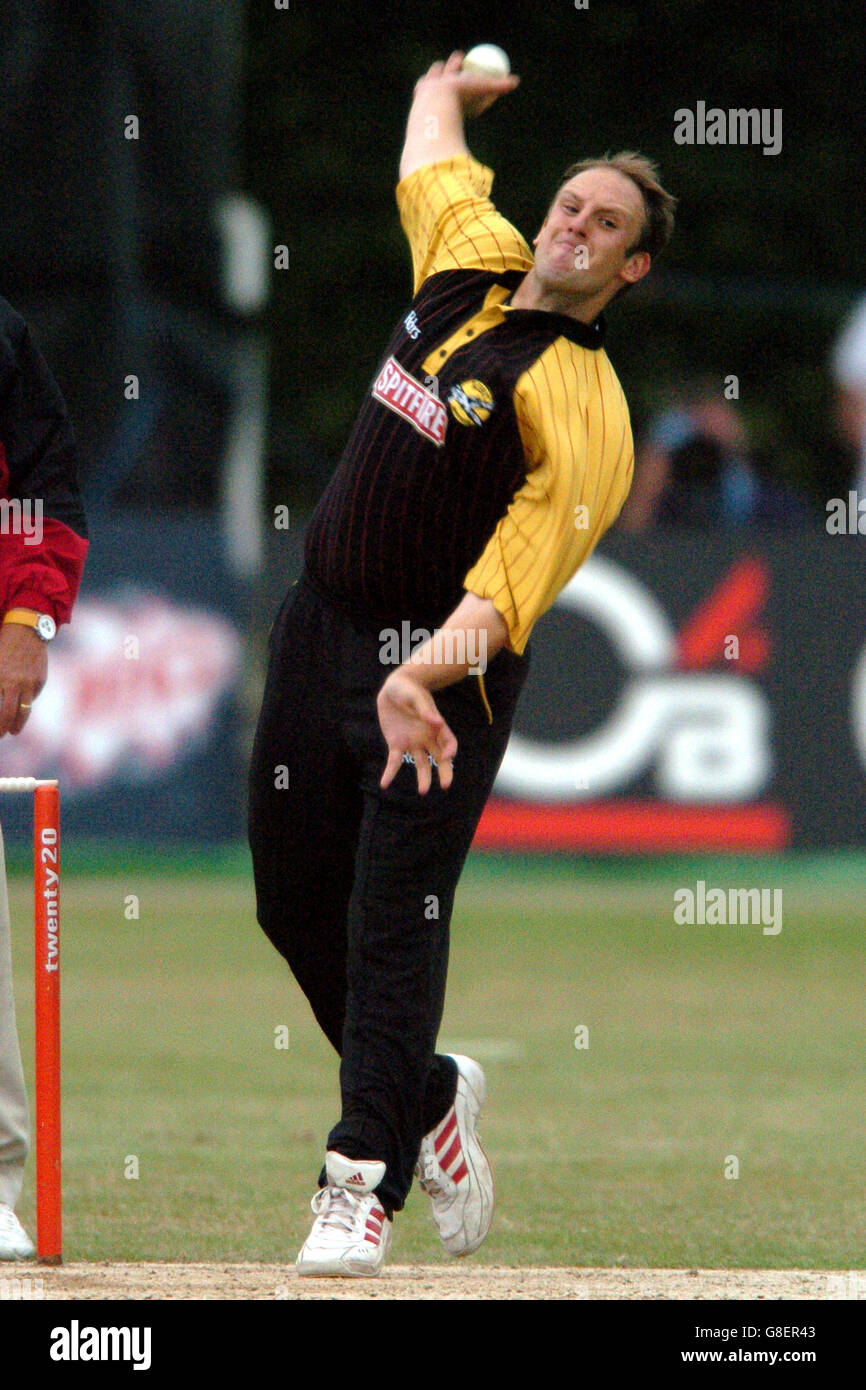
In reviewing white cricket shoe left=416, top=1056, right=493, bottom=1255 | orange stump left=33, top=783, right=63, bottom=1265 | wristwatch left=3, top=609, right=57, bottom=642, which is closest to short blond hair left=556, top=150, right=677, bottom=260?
wristwatch left=3, top=609, right=57, bottom=642

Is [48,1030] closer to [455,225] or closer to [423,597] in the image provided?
[423,597]

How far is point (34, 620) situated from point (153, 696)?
8.26 meters

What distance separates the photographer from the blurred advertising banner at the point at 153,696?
13.8 metres

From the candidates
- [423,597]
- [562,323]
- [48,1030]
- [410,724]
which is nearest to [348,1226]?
[48,1030]

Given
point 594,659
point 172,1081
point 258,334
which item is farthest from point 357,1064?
point 258,334

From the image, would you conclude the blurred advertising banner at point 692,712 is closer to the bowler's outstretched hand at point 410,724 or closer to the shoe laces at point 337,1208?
the shoe laces at point 337,1208

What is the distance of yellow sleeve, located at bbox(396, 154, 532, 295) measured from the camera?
5512 millimetres

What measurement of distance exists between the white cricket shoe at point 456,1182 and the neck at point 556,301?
6.31ft

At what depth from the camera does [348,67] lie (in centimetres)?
2283

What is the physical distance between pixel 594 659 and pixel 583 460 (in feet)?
27.6

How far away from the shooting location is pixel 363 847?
533 centimetres

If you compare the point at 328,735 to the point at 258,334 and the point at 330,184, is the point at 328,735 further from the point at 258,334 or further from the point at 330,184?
the point at 330,184

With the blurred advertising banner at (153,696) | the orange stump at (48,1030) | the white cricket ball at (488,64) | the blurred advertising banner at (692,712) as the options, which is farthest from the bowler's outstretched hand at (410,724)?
the blurred advertising banner at (153,696)

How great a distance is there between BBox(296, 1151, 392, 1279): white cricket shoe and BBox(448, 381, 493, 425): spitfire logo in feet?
5.49
